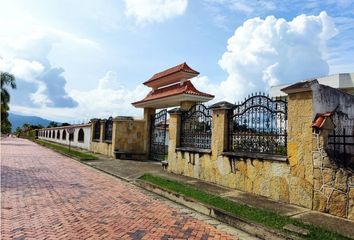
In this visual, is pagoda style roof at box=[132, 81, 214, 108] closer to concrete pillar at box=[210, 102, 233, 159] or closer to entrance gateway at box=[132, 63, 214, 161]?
entrance gateway at box=[132, 63, 214, 161]

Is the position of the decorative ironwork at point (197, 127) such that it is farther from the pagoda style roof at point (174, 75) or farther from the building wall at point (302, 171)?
the pagoda style roof at point (174, 75)

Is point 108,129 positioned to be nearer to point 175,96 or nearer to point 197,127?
point 175,96

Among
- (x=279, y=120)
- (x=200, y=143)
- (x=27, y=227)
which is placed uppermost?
(x=279, y=120)

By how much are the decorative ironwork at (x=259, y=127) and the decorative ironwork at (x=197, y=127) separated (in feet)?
3.82

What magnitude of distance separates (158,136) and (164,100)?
2.48 m

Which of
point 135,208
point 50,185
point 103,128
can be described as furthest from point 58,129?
point 135,208

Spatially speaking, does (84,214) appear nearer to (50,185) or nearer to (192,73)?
(50,185)

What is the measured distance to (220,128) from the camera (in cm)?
895

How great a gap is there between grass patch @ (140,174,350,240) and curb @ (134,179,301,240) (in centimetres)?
12

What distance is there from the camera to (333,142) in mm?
6336

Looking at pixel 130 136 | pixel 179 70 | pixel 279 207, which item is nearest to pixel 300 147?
pixel 279 207

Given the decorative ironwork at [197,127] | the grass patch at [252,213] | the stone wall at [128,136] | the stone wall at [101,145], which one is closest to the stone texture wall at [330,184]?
the grass patch at [252,213]

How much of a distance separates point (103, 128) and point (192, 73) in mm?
8352

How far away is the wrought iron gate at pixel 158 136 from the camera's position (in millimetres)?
15289
